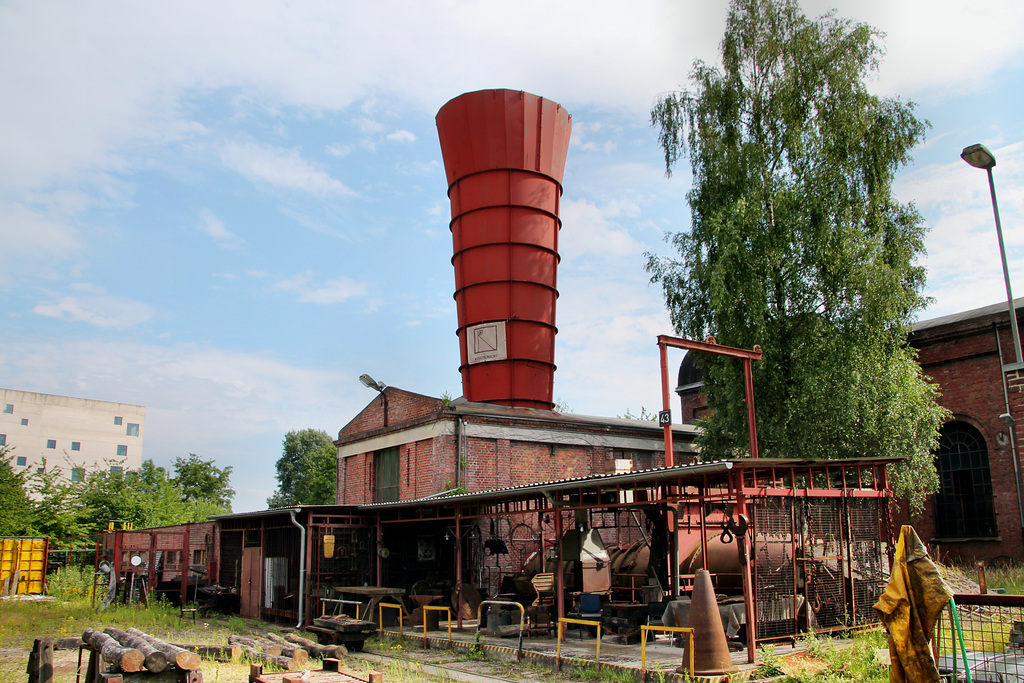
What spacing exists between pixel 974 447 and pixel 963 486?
1136 millimetres

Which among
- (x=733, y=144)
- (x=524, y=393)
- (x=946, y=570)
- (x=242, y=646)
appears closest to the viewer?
(x=242, y=646)

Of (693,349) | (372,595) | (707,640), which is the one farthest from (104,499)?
(707,640)

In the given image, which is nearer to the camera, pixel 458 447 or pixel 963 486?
pixel 458 447

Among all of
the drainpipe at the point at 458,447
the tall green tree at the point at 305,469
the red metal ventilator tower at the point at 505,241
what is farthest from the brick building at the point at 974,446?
the tall green tree at the point at 305,469

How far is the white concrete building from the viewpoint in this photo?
2418 inches

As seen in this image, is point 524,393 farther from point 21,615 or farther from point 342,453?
point 21,615

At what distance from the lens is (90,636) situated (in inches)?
353

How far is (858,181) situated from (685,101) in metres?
5.43

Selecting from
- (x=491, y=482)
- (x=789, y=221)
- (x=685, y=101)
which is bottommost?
(x=491, y=482)

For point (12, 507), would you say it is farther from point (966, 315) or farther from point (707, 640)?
point (966, 315)

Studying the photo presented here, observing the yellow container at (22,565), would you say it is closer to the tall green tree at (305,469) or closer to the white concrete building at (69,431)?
the tall green tree at (305,469)

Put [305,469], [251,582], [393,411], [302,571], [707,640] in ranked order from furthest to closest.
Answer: [305,469] < [393,411] < [251,582] < [302,571] < [707,640]

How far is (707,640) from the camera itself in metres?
9.15

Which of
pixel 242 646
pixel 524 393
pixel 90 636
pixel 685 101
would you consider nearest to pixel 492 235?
pixel 524 393
